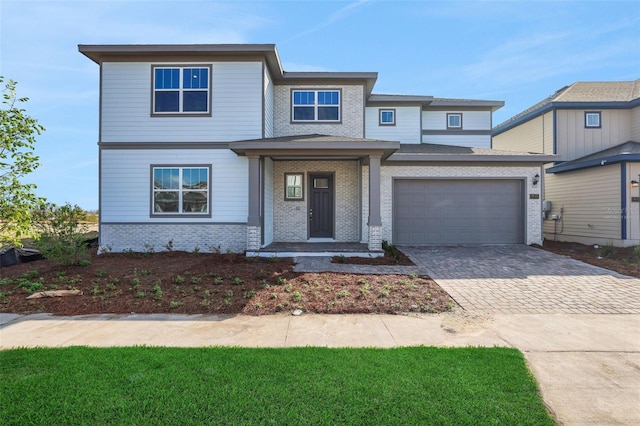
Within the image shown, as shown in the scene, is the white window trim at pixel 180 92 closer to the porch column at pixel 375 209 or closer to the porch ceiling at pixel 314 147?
the porch ceiling at pixel 314 147

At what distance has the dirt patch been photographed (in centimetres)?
923

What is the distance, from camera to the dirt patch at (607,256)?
9.23m

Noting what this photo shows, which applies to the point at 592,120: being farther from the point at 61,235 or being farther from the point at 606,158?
the point at 61,235

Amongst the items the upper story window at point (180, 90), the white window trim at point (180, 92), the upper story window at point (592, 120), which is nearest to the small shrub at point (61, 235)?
the white window trim at point (180, 92)

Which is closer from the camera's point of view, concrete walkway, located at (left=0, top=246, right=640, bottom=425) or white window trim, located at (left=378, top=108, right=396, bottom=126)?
concrete walkway, located at (left=0, top=246, right=640, bottom=425)

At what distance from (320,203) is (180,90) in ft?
20.3

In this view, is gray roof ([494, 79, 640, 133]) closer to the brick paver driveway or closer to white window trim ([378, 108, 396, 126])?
white window trim ([378, 108, 396, 126])

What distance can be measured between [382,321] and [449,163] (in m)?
9.07

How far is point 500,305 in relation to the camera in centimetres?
615

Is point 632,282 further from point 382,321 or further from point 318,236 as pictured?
point 318,236

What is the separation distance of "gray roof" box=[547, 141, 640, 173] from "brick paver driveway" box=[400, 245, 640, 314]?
4.92 m

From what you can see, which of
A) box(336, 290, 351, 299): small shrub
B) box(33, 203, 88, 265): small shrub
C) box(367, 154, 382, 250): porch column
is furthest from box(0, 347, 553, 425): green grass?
box(367, 154, 382, 250): porch column

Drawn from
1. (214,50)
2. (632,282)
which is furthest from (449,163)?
(214,50)

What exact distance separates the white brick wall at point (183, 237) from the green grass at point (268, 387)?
7267 millimetres
